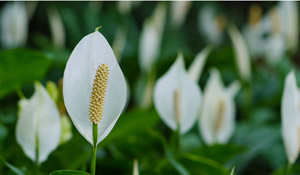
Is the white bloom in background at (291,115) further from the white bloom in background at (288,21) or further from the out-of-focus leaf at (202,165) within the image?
the white bloom in background at (288,21)

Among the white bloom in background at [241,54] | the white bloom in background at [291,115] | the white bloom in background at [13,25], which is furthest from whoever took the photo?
the white bloom in background at [13,25]

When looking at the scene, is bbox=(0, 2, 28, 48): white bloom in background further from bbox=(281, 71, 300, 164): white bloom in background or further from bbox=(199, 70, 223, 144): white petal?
bbox=(281, 71, 300, 164): white bloom in background

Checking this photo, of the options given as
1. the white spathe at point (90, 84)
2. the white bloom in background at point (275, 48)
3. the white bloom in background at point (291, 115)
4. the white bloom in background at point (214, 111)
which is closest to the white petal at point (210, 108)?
the white bloom in background at point (214, 111)

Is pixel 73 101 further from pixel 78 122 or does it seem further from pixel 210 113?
pixel 210 113

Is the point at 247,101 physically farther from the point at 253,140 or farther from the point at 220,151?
the point at 220,151

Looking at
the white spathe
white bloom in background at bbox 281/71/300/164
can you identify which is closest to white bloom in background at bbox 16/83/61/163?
the white spathe
